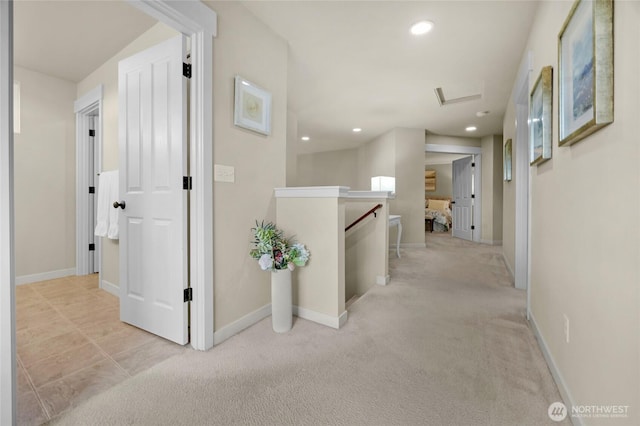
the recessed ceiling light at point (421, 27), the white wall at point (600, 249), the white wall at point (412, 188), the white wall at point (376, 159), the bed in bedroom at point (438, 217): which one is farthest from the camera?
the bed in bedroom at point (438, 217)

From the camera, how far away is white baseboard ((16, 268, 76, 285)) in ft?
10.5

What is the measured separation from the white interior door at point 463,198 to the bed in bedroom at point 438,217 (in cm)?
120

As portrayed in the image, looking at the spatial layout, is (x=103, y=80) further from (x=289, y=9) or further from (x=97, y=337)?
(x=97, y=337)

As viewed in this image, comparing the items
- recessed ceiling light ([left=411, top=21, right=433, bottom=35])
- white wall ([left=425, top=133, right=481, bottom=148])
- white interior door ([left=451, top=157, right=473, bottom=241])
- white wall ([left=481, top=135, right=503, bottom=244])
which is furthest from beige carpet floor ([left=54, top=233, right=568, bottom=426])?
white interior door ([left=451, top=157, right=473, bottom=241])

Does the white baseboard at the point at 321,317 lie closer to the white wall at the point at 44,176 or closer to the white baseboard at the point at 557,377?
the white baseboard at the point at 557,377

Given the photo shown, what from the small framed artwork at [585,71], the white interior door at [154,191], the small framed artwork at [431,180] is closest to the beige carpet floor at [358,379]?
the white interior door at [154,191]

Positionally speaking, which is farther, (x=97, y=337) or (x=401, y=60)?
(x=401, y=60)

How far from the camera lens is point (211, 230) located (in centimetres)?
186

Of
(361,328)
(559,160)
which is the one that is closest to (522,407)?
(361,328)

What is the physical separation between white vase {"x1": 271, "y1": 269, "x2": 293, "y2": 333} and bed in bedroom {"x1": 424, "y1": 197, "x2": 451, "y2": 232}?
7.67 metres

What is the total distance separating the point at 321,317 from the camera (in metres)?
2.24

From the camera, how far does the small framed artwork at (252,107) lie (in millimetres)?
2028

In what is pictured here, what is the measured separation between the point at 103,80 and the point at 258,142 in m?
2.19

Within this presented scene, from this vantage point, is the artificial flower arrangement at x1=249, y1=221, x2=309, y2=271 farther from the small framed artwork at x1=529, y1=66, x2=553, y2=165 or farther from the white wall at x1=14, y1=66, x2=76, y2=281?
the white wall at x1=14, y1=66, x2=76, y2=281
